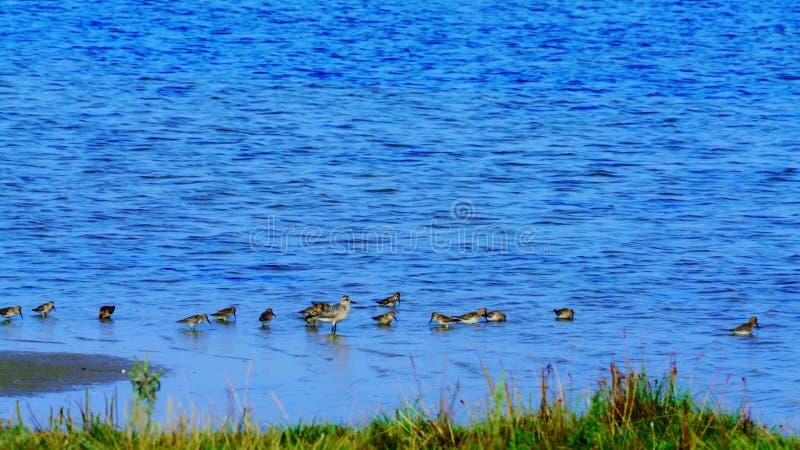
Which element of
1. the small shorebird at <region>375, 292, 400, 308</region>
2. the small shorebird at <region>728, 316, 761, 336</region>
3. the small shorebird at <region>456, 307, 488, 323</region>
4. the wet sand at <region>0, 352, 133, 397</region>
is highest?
the small shorebird at <region>375, 292, 400, 308</region>

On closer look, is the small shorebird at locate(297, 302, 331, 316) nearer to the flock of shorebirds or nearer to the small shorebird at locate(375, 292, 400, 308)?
the flock of shorebirds

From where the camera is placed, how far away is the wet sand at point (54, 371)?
10914mm

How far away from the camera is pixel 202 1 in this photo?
54000mm

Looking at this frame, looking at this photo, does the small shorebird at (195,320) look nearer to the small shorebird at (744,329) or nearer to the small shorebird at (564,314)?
the small shorebird at (564,314)

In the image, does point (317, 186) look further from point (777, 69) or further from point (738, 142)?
point (777, 69)

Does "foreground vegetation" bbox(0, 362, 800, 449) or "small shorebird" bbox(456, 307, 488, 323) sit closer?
"foreground vegetation" bbox(0, 362, 800, 449)

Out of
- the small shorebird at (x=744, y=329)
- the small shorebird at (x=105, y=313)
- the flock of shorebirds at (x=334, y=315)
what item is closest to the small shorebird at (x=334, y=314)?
the flock of shorebirds at (x=334, y=315)

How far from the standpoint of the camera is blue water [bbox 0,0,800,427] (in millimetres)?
12844

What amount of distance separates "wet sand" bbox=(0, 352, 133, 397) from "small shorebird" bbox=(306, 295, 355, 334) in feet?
8.73

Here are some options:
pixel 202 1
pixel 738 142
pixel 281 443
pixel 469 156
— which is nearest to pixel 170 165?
pixel 469 156

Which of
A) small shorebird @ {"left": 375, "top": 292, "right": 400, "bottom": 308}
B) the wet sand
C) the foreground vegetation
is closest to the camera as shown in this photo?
the foreground vegetation

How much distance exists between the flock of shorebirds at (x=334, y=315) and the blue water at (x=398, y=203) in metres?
0.15

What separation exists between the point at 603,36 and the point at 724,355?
109 feet

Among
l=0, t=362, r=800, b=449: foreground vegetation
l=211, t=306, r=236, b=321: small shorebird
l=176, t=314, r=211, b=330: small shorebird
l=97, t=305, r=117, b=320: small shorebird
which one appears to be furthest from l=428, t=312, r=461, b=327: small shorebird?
l=0, t=362, r=800, b=449: foreground vegetation
